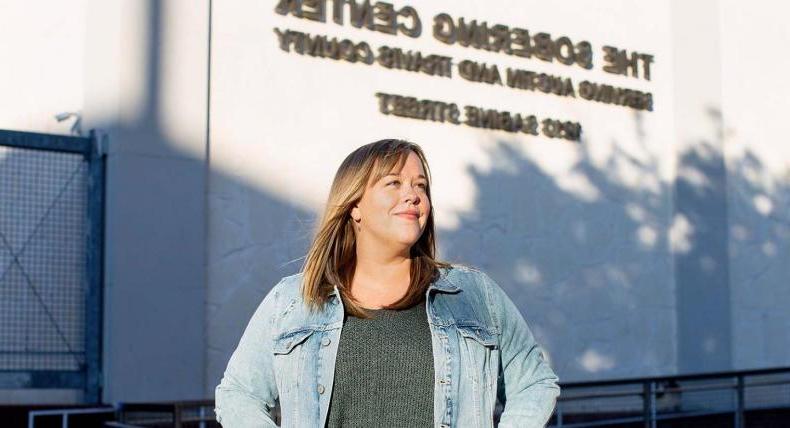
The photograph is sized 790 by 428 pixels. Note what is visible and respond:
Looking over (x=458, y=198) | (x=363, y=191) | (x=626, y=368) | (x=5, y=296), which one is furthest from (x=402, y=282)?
(x=626, y=368)

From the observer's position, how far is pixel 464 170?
37.1 feet

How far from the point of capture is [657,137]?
43.1 feet

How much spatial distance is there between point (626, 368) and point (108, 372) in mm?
5394

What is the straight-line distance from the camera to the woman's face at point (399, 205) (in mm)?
3092

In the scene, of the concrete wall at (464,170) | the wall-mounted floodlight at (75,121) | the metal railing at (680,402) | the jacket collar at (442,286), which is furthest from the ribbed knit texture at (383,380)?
the wall-mounted floodlight at (75,121)

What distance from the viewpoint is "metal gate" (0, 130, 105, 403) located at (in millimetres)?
8742

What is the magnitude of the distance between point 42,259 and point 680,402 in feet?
16.4

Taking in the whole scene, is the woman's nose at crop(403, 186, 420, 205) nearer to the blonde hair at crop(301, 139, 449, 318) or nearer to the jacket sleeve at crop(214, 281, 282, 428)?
the blonde hair at crop(301, 139, 449, 318)

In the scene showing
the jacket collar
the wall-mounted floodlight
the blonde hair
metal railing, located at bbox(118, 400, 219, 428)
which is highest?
the wall-mounted floodlight

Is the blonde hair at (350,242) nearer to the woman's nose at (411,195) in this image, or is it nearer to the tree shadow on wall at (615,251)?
the woman's nose at (411,195)

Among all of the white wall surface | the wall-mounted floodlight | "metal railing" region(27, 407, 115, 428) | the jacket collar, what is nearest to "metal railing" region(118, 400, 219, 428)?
"metal railing" region(27, 407, 115, 428)

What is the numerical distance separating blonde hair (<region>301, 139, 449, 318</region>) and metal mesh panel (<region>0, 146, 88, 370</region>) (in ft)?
19.7

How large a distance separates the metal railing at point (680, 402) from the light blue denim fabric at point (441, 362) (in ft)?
17.8

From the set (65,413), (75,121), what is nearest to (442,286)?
(65,413)
